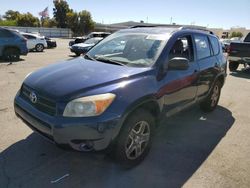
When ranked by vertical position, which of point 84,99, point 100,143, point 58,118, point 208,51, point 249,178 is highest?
point 208,51

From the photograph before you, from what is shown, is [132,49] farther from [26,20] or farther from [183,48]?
[26,20]

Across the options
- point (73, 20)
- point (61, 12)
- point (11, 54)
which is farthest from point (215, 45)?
point (61, 12)

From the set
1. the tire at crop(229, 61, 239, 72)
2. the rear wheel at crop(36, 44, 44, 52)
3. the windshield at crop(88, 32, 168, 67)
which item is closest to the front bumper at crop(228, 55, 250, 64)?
the tire at crop(229, 61, 239, 72)

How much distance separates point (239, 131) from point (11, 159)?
4015 mm

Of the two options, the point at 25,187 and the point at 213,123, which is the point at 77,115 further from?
the point at 213,123

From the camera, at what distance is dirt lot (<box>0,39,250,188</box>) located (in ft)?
11.2

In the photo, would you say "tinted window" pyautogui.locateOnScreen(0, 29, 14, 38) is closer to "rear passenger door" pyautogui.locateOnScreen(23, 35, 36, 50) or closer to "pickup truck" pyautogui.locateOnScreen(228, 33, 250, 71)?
"rear passenger door" pyautogui.locateOnScreen(23, 35, 36, 50)

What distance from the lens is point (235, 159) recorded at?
4172mm

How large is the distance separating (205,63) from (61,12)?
5793 centimetres

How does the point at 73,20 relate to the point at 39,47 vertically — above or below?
above

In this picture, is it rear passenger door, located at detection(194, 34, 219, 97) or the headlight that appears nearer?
the headlight

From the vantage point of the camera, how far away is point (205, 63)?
17.4 ft

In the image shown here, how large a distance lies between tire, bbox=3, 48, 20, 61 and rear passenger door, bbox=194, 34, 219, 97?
34.9 ft

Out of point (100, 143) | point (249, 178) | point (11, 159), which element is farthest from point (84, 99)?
point (249, 178)
